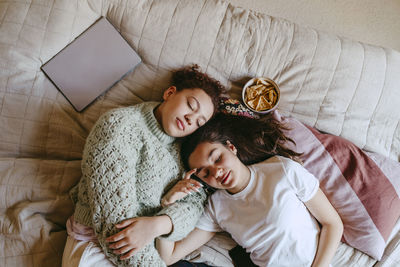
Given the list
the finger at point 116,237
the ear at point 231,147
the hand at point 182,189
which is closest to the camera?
the finger at point 116,237

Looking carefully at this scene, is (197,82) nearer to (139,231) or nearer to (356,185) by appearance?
(139,231)

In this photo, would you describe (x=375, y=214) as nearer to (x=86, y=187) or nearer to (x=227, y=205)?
(x=227, y=205)

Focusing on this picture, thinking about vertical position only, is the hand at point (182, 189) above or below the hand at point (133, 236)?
above

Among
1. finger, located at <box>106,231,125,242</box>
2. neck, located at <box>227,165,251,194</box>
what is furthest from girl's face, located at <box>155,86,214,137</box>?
finger, located at <box>106,231,125,242</box>

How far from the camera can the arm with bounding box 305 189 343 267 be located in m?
1.12

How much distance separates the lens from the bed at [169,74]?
1.25m

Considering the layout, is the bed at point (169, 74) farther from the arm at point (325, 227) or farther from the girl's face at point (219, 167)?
the girl's face at point (219, 167)

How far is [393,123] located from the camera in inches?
54.7

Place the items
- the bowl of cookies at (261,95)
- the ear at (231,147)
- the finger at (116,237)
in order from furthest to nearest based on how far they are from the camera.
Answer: the bowl of cookies at (261,95), the ear at (231,147), the finger at (116,237)

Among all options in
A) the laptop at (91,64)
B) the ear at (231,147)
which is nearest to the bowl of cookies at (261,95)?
the ear at (231,147)

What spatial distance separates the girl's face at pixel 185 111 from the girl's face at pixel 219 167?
0.10 metres

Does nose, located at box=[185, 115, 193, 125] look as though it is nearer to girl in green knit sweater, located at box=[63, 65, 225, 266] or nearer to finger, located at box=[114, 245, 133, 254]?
girl in green knit sweater, located at box=[63, 65, 225, 266]

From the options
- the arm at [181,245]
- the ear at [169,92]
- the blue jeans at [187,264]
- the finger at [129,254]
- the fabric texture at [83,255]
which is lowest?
the blue jeans at [187,264]

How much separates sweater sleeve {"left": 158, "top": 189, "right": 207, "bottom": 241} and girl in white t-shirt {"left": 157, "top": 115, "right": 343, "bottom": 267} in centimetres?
4
